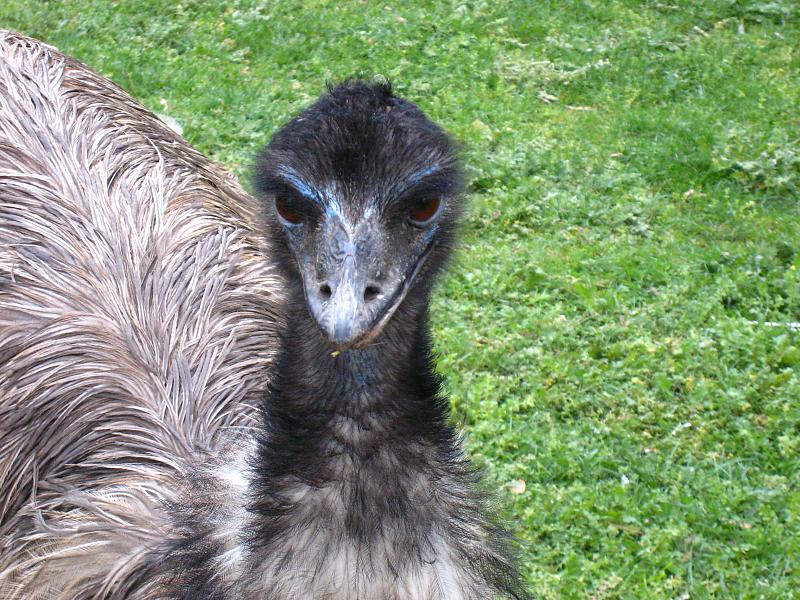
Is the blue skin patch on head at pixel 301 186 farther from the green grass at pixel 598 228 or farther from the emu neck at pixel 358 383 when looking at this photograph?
the green grass at pixel 598 228

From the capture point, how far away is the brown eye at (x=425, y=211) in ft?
6.55

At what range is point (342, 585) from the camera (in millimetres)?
1861

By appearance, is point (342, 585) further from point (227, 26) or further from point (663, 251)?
point (227, 26)

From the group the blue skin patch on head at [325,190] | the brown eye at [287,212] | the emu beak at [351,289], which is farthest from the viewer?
the brown eye at [287,212]

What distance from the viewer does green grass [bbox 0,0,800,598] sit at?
3.41 meters

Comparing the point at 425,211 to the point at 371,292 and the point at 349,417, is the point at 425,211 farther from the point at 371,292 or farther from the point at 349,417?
the point at 349,417

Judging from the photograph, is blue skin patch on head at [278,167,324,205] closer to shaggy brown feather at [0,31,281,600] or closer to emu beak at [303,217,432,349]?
emu beak at [303,217,432,349]

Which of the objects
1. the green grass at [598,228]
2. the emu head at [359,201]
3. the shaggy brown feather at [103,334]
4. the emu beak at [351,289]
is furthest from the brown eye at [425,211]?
the shaggy brown feather at [103,334]

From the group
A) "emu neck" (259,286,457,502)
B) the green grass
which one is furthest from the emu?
the green grass

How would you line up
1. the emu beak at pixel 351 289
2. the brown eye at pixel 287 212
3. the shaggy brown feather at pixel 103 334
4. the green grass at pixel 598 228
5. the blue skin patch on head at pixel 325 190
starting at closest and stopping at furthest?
the emu beak at pixel 351 289 < the blue skin patch on head at pixel 325 190 < the brown eye at pixel 287 212 < the shaggy brown feather at pixel 103 334 < the green grass at pixel 598 228

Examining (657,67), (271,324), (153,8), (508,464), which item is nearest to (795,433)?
(508,464)

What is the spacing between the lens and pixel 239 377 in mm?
2643

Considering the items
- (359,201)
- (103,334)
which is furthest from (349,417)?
(103,334)

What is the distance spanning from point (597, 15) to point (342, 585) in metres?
5.60
